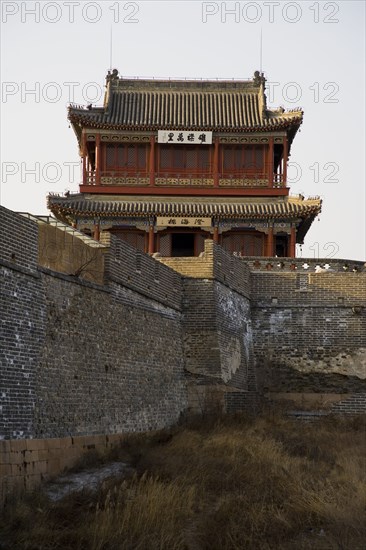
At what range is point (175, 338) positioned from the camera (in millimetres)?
20844

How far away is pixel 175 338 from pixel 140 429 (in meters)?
3.46

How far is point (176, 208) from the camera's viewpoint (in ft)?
105

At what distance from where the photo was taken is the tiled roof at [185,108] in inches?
1307

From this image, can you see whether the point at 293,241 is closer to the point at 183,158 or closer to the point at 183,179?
the point at 183,179

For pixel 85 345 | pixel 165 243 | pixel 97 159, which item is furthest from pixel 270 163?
pixel 85 345

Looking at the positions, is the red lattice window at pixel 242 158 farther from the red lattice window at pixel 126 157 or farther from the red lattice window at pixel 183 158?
the red lattice window at pixel 126 157

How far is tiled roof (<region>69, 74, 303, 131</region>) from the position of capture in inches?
1307

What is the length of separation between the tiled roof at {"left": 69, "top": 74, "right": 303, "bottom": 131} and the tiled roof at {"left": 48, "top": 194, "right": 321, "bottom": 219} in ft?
9.47

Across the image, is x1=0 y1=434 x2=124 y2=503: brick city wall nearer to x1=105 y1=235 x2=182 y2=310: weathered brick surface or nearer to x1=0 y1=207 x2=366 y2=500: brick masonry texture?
x1=0 y1=207 x2=366 y2=500: brick masonry texture

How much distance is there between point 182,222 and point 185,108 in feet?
16.7

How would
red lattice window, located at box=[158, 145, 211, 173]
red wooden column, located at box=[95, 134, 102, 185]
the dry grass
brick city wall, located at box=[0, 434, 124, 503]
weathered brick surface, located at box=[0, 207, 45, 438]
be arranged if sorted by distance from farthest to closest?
red lattice window, located at box=[158, 145, 211, 173] → red wooden column, located at box=[95, 134, 102, 185] → weathered brick surface, located at box=[0, 207, 45, 438] → brick city wall, located at box=[0, 434, 124, 503] → the dry grass

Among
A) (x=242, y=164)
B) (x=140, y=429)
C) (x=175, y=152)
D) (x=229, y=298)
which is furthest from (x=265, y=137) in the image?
(x=140, y=429)

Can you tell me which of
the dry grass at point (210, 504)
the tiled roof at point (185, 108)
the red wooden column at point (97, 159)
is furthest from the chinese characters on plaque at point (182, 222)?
the dry grass at point (210, 504)

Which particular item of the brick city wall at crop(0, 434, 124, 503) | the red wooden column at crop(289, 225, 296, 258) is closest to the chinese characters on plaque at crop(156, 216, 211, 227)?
the red wooden column at crop(289, 225, 296, 258)
